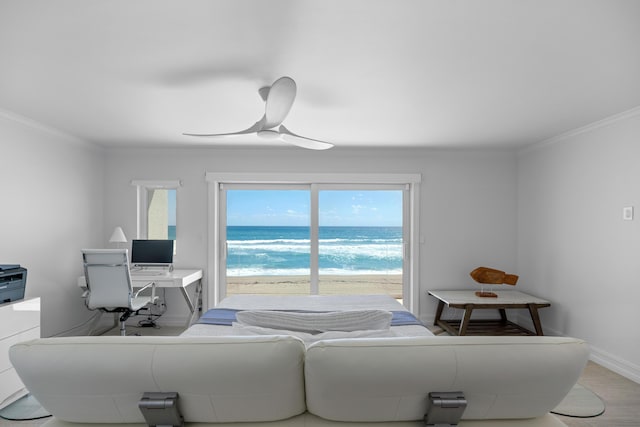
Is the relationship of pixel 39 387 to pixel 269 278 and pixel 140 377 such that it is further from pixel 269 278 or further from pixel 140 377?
pixel 269 278

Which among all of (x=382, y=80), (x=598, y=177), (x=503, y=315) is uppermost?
(x=382, y=80)

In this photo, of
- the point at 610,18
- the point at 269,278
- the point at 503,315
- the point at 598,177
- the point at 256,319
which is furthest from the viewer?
the point at 269,278

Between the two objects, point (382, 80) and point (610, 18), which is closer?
point (610, 18)

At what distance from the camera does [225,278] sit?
543 cm

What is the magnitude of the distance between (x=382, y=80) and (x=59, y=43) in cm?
189

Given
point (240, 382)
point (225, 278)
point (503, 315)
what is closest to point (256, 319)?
point (240, 382)

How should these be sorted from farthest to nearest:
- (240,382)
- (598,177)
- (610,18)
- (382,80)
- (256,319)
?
(598,177), (382,80), (256,319), (610,18), (240,382)

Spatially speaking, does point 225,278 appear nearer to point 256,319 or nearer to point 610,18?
point 256,319

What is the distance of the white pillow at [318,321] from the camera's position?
2035mm

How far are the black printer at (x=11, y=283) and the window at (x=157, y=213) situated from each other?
6.80ft

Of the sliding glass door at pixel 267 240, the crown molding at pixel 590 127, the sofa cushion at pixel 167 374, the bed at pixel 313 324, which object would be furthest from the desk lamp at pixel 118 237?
the crown molding at pixel 590 127

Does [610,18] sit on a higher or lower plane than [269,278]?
higher

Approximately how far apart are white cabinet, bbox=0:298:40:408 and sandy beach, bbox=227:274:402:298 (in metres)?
2.53

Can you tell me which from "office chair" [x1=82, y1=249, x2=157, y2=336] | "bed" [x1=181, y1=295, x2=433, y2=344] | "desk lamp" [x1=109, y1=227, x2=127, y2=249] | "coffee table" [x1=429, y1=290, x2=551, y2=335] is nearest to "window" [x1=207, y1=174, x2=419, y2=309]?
"coffee table" [x1=429, y1=290, x2=551, y2=335]
